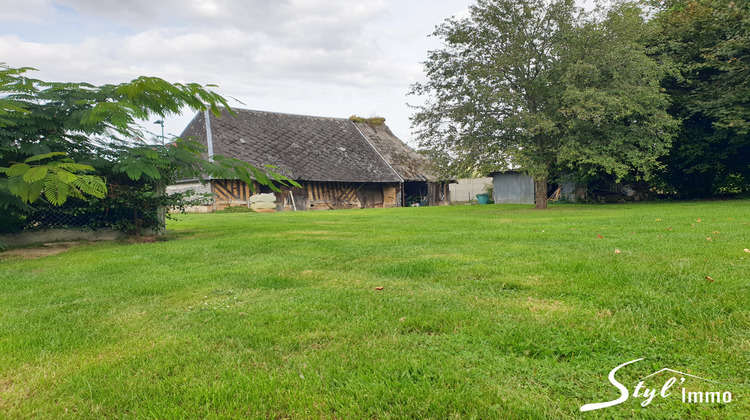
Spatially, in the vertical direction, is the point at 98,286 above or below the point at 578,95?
below

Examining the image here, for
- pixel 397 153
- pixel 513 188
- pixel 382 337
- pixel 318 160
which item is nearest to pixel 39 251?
pixel 382 337

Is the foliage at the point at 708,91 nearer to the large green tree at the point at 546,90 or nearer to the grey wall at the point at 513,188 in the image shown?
the large green tree at the point at 546,90

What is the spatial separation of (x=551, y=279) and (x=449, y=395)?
8.26ft

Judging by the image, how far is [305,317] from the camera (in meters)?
3.15

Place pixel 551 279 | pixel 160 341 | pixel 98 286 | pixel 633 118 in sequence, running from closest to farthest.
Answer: pixel 160 341 < pixel 551 279 < pixel 98 286 < pixel 633 118

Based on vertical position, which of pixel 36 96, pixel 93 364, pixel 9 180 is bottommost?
pixel 93 364

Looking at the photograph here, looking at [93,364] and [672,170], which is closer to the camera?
[93,364]

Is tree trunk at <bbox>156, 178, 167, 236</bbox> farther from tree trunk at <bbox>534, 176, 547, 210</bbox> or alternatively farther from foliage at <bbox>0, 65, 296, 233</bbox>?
tree trunk at <bbox>534, 176, 547, 210</bbox>

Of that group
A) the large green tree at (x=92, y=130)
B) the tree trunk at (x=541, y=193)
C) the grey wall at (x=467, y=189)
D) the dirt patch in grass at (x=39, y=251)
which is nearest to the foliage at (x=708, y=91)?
the tree trunk at (x=541, y=193)

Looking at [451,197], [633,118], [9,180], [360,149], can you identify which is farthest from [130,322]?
[451,197]

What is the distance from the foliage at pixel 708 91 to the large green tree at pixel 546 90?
2.46 metres

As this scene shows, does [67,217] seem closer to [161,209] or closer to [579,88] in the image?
[161,209]

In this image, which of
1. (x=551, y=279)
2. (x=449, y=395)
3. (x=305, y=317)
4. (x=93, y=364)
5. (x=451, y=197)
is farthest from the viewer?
(x=451, y=197)

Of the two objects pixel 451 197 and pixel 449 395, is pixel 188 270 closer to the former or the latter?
pixel 449 395
